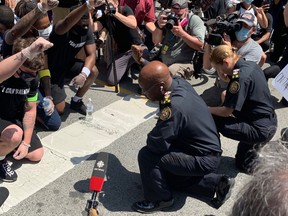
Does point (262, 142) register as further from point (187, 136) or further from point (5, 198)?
point (5, 198)

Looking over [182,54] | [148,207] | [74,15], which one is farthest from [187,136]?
[182,54]

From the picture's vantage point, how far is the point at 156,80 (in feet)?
10.1

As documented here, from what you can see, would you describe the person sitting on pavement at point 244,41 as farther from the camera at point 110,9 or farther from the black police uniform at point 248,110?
the camera at point 110,9

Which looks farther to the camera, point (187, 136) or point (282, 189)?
point (187, 136)

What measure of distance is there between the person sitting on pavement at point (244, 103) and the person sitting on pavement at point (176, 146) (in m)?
0.45

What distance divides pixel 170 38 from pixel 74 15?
168 cm

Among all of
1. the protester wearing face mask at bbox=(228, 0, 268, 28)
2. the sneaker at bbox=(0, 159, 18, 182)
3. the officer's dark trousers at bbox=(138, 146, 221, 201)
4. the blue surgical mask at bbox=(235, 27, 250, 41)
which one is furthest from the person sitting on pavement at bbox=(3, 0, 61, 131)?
the protester wearing face mask at bbox=(228, 0, 268, 28)

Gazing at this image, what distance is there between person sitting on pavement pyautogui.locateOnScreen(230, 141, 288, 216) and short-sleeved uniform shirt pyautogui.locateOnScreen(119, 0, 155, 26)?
4790mm

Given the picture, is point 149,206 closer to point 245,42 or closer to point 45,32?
point 45,32

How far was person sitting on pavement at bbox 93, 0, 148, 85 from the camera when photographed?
544 cm

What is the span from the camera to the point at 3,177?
3.48 metres

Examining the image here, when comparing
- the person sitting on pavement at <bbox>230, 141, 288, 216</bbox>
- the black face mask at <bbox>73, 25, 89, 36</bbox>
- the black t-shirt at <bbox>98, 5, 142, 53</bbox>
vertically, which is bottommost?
the black t-shirt at <bbox>98, 5, 142, 53</bbox>

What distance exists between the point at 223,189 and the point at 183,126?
63cm

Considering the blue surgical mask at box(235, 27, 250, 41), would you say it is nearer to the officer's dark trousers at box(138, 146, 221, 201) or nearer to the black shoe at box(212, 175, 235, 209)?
the officer's dark trousers at box(138, 146, 221, 201)
